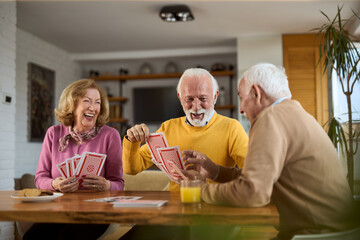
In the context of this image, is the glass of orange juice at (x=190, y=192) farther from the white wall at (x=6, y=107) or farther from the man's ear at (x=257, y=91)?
the white wall at (x=6, y=107)

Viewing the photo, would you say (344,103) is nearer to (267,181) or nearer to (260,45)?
(260,45)

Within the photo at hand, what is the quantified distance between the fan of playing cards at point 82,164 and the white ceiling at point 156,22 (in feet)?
10.4

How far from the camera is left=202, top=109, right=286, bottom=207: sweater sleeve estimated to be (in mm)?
1224

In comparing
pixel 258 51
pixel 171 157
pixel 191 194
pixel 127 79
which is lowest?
pixel 191 194

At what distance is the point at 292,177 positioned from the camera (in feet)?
4.34

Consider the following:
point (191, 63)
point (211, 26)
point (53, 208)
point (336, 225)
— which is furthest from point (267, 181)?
point (191, 63)

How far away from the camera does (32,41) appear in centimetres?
609

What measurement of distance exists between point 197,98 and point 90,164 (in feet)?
2.32

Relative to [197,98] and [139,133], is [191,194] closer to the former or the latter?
[139,133]

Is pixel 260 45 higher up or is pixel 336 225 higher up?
pixel 260 45

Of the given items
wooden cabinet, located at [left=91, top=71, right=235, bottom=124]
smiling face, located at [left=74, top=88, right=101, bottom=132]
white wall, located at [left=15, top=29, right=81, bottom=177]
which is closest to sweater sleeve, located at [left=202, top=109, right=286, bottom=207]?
smiling face, located at [left=74, top=88, right=101, bottom=132]

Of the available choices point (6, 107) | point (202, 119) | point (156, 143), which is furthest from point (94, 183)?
point (6, 107)

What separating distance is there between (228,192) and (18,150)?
5.17m

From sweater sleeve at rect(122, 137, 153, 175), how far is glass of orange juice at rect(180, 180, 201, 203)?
0.72m
